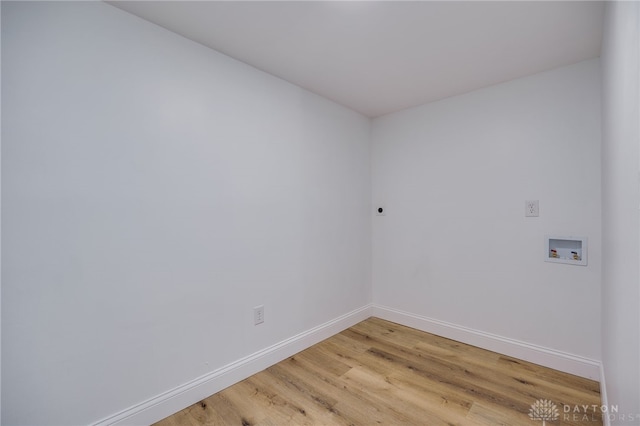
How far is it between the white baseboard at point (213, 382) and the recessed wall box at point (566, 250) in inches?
75.1

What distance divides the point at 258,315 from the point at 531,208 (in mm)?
2296

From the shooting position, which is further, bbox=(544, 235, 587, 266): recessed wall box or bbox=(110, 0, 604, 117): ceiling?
bbox=(544, 235, 587, 266): recessed wall box

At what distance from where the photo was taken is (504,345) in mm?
2387

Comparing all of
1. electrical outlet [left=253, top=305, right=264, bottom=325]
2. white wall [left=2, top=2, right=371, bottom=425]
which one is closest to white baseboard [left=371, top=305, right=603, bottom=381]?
white wall [left=2, top=2, right=371, bottom=425]

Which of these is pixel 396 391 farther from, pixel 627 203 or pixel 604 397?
pixel 627 203

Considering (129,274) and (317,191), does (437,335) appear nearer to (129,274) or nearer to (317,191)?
(317,191)

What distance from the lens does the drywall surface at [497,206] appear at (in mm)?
2057

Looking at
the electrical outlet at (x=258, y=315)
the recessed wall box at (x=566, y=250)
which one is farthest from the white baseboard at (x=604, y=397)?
the electrical outlet at (x=258, y=315)

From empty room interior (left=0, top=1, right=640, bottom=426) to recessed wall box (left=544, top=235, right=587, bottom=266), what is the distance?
11mm

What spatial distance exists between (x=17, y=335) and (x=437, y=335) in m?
2.97

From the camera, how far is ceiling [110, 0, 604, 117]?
5.01 ft

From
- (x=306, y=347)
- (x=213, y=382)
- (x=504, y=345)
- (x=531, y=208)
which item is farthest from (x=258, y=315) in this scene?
(x=531, y=208)

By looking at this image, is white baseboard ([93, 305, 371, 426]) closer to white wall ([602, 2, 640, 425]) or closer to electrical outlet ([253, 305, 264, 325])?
electrical outlet ([253, 305, 264, 325])

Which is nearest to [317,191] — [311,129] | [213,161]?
[311,129]
